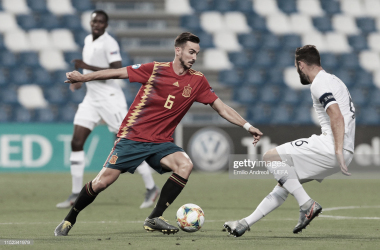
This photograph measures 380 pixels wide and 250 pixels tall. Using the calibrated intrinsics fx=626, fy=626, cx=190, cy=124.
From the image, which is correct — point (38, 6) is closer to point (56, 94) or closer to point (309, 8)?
point (56, 94)

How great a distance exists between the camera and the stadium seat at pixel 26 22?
19.1 m

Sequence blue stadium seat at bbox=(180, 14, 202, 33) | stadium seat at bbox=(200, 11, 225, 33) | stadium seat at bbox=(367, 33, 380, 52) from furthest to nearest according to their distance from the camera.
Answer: stadium seat at bbox=(367, 33, 380, 52), stadium seat at bbox=(200, 11, 225, 33), blue stadium seat at bbox=(180, 14, 202, 33)

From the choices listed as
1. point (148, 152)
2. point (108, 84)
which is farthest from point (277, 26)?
point (148, 152)

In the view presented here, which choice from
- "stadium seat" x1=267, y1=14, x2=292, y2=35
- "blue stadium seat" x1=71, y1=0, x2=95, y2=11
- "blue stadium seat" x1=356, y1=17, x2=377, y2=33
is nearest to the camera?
"blue stadium seat" x1=71, y1=0, x2=95, y2=11

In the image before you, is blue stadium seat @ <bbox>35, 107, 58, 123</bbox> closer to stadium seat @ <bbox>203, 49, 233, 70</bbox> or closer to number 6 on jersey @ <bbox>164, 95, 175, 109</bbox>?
stadium seat @ <bbox>203, 49, 233, 70</bbox>

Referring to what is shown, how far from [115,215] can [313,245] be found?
309cm

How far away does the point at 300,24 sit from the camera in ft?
68.8

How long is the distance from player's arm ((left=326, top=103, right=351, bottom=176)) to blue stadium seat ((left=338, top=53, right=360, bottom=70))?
1587cm

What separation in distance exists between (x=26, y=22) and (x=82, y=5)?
1.85 metres

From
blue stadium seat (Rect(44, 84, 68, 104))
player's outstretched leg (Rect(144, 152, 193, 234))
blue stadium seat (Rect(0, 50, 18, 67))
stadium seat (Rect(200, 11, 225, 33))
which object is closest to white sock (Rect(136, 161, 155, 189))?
player's outstretched leg (Rect(144, 152, 193, 234))

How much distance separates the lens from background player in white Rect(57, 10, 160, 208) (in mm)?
8344

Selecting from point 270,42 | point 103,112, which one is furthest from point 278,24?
point 103,112

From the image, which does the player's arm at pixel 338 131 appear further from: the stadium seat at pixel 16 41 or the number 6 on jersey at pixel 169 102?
the stadium seat at pixel 16 41

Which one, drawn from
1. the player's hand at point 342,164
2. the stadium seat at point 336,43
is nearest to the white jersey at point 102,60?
the player's hand at point 342,164
